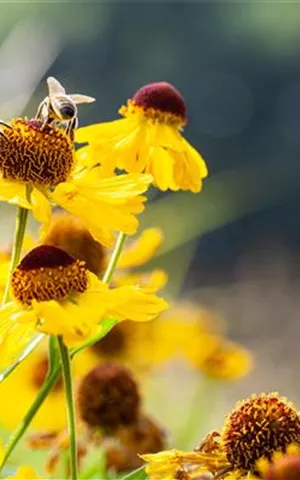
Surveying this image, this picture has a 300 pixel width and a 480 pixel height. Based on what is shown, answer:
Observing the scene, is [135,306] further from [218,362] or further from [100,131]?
[218,362]

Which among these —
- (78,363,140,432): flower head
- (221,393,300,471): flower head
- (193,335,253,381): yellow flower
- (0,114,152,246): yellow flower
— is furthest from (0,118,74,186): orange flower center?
(193,335,253,381): yellow flower

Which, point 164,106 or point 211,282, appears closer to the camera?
point 164,106

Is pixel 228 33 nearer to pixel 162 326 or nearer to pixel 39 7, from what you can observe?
pixel 39 7

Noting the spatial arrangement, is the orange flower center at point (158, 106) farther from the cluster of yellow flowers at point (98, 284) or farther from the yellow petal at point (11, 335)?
the yellow petal at point (11, 335)

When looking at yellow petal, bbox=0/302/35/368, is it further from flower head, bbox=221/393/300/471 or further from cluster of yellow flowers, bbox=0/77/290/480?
flower head, bbox=221/393/300/471

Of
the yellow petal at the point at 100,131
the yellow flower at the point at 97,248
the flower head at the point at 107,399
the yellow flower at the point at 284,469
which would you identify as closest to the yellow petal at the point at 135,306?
the yellow flower at the point at 284,469

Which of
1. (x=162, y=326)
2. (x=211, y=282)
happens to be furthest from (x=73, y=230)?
(x=211, y=282)
